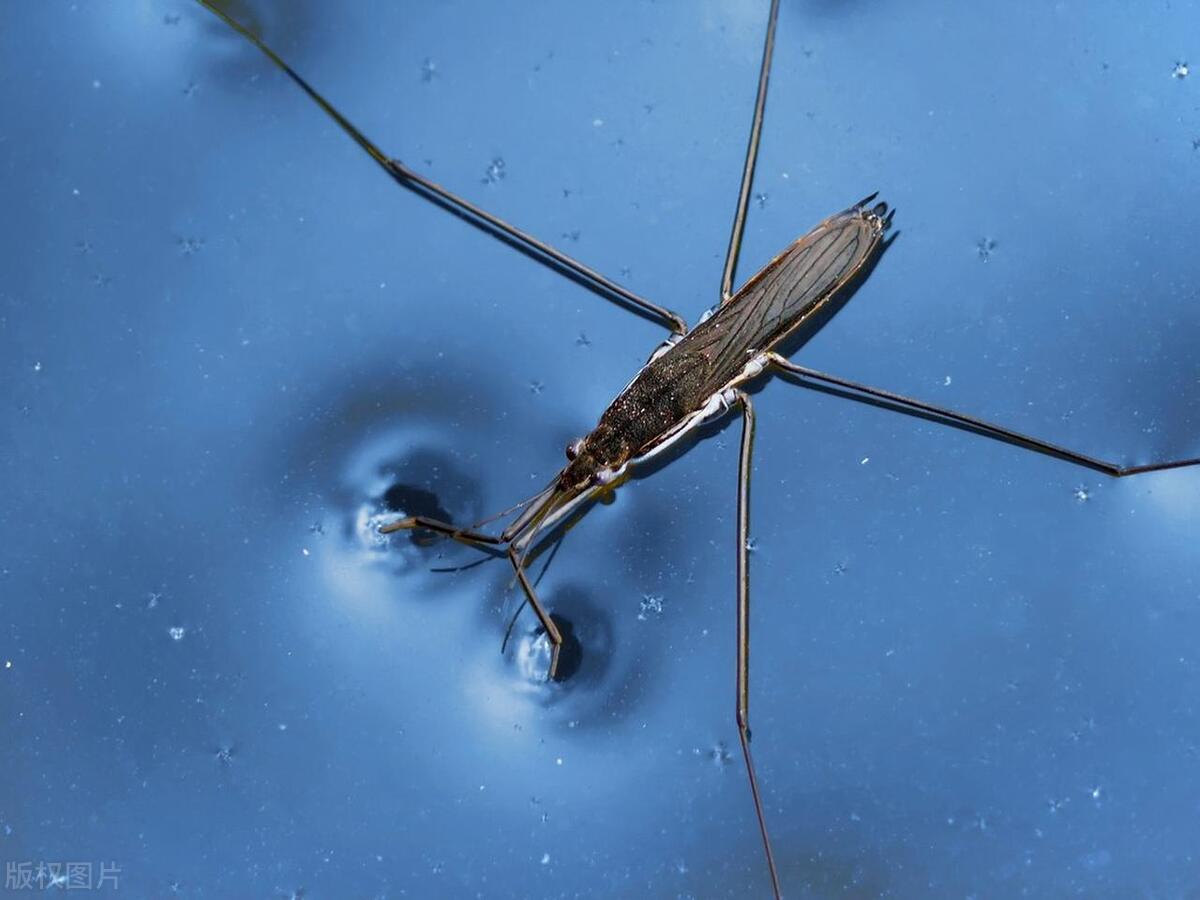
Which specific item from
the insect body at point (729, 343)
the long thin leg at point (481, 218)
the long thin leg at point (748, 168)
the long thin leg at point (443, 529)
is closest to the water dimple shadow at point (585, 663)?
the long thin leg at point (443, 529)

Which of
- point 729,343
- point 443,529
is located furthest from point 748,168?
point 443,529

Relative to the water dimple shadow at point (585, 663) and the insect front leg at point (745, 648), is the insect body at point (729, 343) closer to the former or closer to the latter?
the insect front leg at point (745, 648)

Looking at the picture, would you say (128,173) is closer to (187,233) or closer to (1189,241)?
(187,233)

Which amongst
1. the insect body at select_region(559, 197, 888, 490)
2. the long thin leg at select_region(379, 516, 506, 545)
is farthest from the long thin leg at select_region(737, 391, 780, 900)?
the long thin leg at select_region(379, 516, 506, 545)

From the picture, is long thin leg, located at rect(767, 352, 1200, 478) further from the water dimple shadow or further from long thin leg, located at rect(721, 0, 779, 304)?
the water dimple shadow

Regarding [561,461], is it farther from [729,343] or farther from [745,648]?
[745,648]

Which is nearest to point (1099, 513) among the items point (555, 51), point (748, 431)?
point (748, 431)

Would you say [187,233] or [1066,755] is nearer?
[1066,755]
